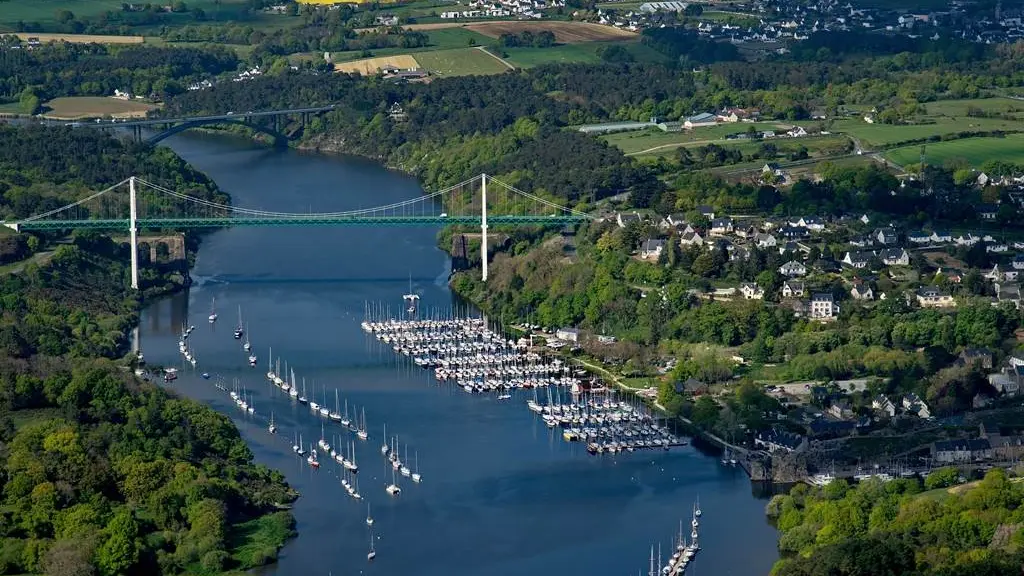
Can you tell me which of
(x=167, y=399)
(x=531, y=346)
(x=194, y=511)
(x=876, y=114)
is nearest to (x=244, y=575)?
(x=194, y=511)

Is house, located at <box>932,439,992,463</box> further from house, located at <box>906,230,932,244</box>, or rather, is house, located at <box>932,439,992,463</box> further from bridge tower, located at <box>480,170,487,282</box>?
bridge tower, located at <box>480,170,487,282</box>

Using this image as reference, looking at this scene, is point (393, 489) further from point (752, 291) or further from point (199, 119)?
point (199, 119)

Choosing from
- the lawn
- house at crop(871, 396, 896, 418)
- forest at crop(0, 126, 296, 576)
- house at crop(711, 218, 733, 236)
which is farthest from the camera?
the lawn

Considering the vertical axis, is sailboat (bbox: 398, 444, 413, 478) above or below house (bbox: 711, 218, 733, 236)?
below

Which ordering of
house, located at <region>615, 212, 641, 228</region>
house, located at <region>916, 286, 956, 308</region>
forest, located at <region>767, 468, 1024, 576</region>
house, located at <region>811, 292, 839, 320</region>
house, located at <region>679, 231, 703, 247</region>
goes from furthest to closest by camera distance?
house, located at <region>615, 212, 641, 228</region>
house, located at <region>679, 231, 703, 247</region>
house, located at <region>916, 286, 956, 308</region>
house, located at <region>811, 292, 839, 320</region>
forest, located at <region>767, 468, 1024, 576</region>

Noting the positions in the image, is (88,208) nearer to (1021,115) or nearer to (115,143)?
(115,143)

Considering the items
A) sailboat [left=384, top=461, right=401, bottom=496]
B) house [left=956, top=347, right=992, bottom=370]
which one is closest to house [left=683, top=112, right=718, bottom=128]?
house [left=956, top=347, right=992, bottom=370]

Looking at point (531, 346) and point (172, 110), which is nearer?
point (531, 346)
